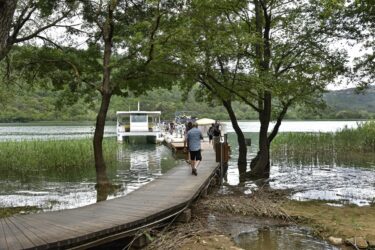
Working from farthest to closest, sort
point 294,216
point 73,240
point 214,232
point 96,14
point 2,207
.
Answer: point 96,14 < point 2,207 < point 294,216 < point 214,232 < point 73,240

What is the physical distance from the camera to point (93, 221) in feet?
24.7

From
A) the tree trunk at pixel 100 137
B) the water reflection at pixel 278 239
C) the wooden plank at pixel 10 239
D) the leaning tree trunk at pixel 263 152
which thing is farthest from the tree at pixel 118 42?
the wooden plank at pixel 10 239

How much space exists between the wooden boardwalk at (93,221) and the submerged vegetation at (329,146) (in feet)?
57.4

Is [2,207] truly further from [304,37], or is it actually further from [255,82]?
[304,37]

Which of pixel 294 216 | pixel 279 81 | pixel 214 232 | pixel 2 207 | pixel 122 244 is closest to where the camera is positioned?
pixel 122 244

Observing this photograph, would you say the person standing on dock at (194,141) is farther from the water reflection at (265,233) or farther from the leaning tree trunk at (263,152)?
the leaning tree trunk at (263,152)

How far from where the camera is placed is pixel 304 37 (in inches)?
617

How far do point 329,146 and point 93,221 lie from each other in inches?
935

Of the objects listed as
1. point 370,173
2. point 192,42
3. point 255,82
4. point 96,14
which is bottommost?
point 370,173

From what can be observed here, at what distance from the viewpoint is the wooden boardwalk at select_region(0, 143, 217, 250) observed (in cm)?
628

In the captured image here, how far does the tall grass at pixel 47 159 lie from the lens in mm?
20172

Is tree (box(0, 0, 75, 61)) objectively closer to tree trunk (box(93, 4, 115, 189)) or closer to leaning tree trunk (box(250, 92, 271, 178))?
tree trunk (box(93, 4, 115, 189))

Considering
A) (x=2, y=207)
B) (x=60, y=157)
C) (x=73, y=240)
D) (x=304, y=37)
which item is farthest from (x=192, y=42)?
(x=60, y=157)

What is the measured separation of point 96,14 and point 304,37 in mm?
7791
